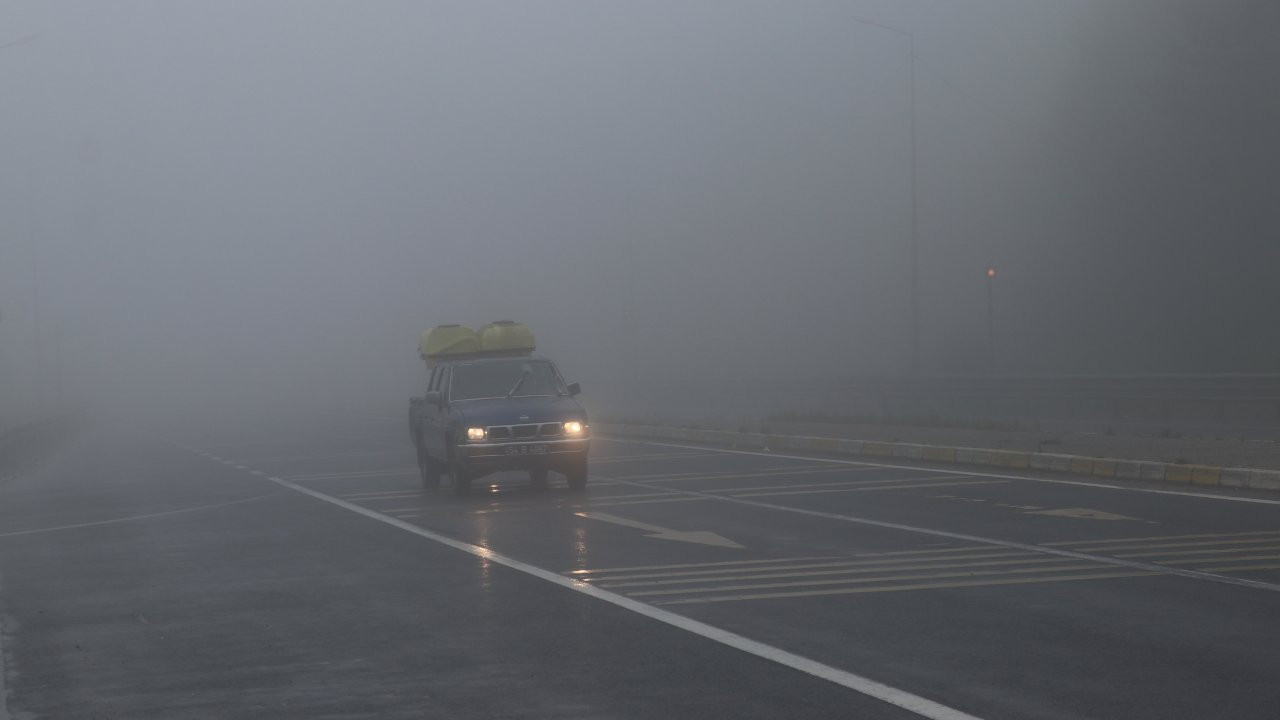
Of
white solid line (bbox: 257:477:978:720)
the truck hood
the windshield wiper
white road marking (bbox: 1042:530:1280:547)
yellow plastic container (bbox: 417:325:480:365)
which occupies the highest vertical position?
yellow plastic container (bbox: 417:325:480:365)

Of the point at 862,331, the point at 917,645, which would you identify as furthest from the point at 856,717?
the point at 862,331

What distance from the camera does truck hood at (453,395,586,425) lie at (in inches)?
761

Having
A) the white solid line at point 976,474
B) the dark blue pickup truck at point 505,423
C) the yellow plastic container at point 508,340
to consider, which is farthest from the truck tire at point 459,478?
the yellow plastic container at point 508,340

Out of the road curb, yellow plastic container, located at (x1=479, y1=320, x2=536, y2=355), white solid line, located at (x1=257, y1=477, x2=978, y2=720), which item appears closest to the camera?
white solid line, located at (x1=257, y1=477, x2=978, y2=720)

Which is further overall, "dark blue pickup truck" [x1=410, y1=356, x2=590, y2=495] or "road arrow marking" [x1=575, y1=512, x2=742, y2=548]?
"dark blue pickup truck" [x1=410, y1=356, x2=590, y2=495]

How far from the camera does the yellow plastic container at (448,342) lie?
29.5 meters

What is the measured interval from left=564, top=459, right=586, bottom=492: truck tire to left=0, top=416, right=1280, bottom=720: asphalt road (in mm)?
490

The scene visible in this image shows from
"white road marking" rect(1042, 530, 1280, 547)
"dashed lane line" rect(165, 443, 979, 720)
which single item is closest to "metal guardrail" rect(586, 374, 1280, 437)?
"white road marking" rect(1042, 530, 1280, 547)

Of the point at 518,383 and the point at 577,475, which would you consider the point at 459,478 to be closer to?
the point at 577,475

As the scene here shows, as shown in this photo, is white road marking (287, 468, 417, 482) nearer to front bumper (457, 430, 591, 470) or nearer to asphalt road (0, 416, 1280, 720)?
asphalt road (0, 416, 1280, 720)

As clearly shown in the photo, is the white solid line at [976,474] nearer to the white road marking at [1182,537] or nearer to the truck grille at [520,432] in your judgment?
the white road marking at [1182,537]

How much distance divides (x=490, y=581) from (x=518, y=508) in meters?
6.30

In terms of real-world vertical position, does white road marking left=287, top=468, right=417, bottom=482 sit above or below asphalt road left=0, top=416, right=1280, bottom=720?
above

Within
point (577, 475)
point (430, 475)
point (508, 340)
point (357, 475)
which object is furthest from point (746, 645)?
point (508, 340)
